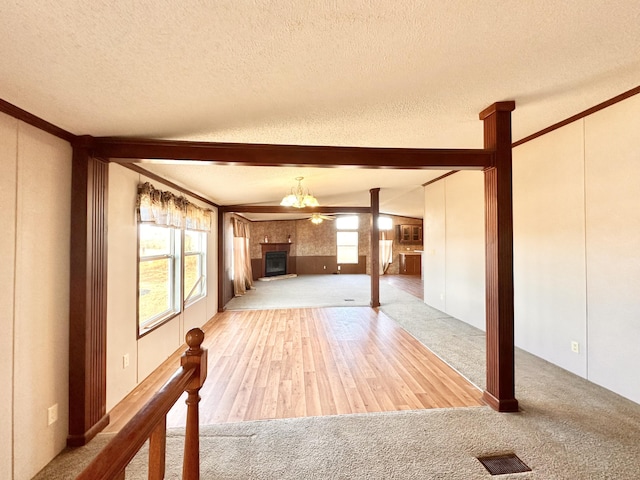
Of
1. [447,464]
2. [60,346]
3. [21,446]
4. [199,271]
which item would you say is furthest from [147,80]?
[199,271]

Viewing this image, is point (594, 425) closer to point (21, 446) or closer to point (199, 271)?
point (21, 446)

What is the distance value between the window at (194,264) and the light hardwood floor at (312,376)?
0.66 metres

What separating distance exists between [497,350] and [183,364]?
2.13m

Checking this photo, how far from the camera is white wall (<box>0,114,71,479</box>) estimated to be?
1543 mm

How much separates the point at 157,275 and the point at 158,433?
2.92 metres

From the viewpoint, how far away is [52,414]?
1820mm

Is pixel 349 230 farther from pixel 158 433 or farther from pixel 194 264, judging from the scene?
pixel 158 433

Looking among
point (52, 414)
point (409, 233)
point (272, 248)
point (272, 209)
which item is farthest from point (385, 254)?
point (52, 414)

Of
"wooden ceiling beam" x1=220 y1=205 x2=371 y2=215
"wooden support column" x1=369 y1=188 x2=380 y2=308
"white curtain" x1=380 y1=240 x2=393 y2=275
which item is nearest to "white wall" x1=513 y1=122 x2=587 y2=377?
"wooden support column" x1=369 y1=188 x2=380 y2=308

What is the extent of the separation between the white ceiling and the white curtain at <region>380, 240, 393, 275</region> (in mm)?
9688

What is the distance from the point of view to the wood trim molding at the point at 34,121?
1.51 meters

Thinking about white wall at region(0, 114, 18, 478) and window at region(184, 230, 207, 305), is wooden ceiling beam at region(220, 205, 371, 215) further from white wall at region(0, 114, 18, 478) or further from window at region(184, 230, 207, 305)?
white wall at region(0, 114, 18, 478)

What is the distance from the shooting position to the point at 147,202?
2840 millimetres

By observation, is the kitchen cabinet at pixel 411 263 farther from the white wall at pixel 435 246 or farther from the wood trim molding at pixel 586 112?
the wood trim molding at pixel 586 112
